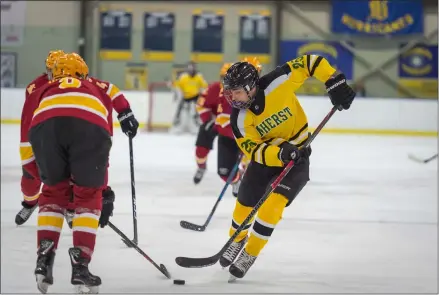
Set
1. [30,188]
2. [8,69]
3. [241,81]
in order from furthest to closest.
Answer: [8,69] → [30,188] → [241,81]

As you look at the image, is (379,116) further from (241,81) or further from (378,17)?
(241,81)

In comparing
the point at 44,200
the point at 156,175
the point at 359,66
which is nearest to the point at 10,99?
the point at 156,175

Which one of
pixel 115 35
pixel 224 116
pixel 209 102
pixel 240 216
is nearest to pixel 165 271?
pixel 240 216

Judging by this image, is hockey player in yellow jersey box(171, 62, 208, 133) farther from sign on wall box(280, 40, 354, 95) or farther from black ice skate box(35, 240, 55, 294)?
black ice skate box(35, 240, 55, 294)

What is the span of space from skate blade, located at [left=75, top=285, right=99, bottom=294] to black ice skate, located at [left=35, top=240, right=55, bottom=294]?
13 centimetres

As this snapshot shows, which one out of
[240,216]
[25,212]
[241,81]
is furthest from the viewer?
[25,212]

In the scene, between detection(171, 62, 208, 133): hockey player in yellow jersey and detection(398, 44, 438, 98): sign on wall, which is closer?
detection(171, 62, 208, 133): hockey player in yellow jersey

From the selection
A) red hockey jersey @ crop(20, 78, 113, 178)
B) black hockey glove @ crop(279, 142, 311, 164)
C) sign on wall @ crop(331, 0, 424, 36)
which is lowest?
black hockey glove @ crop(279, 142, 311, 164)

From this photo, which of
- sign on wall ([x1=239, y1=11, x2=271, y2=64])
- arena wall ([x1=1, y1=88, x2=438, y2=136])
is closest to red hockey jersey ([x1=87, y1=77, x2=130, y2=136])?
arena wall ([x1=1, y1=88, x2=438, y2=136])

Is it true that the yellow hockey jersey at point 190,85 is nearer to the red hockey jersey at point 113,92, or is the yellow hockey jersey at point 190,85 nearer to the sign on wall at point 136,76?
the sign on wall at point 136,76

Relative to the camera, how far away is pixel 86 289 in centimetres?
322

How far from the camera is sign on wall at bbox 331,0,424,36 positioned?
1371 centimetres

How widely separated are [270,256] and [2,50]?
8852 millimetres

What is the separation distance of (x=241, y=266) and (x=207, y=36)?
1041 cm
